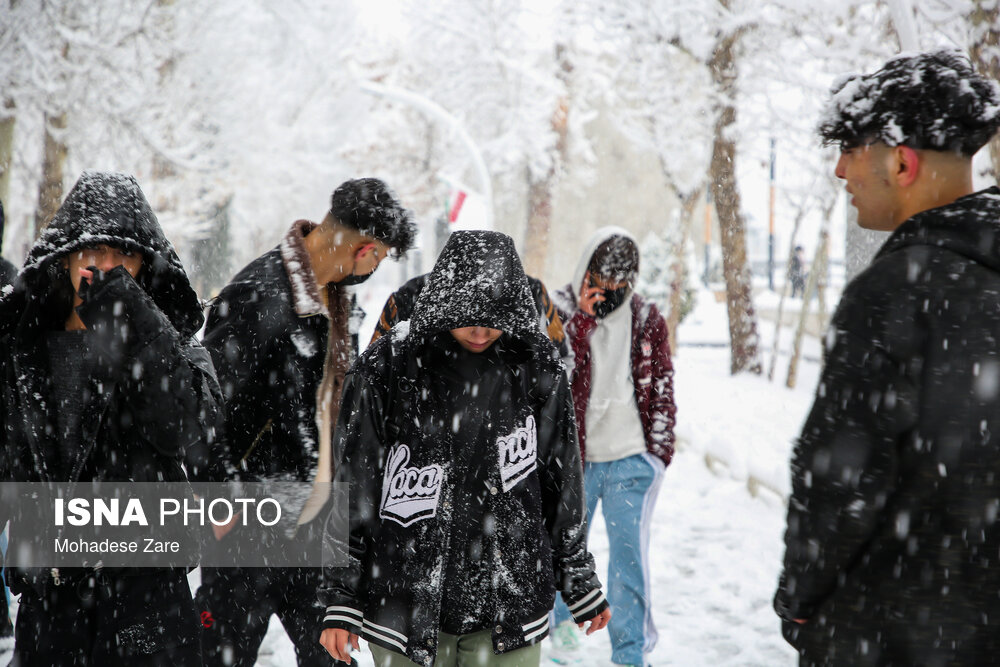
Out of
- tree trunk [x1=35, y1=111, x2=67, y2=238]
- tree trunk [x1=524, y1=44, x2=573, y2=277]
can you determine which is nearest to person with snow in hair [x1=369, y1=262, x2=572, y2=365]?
tree trunk [x1=35, y1=111, x2=67, y2=238]

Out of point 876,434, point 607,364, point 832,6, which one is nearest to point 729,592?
point 607,364

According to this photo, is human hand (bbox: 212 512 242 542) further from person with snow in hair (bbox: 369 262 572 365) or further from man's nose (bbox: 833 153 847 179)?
man's nose (bbox: 833 153 847 179)

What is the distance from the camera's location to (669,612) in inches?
208

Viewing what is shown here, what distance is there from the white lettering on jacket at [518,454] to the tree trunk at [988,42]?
5390 millimetres

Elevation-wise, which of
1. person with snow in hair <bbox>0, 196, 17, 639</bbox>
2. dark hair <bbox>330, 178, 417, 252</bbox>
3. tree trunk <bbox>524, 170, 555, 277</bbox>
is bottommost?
person with snow in hair <bbox>0, 196, 17, 639</bbox>

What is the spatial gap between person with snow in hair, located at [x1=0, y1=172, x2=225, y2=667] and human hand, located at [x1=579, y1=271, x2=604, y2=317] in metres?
2.41

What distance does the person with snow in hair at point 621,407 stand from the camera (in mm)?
4430

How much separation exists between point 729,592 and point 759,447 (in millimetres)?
3556

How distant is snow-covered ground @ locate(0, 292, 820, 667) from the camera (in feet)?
15.6

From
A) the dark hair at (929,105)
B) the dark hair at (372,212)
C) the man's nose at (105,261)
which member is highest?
the dark hair at (929,105)

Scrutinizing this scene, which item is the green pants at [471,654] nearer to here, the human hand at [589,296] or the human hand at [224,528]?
the human hand at [224,528]

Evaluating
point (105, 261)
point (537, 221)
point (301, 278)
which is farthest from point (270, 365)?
point (537, 221)

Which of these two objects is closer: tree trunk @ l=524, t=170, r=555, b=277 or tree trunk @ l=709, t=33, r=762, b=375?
tree trunk @ l=709, t=33, r=762, b=375

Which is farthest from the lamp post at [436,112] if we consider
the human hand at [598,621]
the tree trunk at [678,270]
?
the human hand at [598,621]
